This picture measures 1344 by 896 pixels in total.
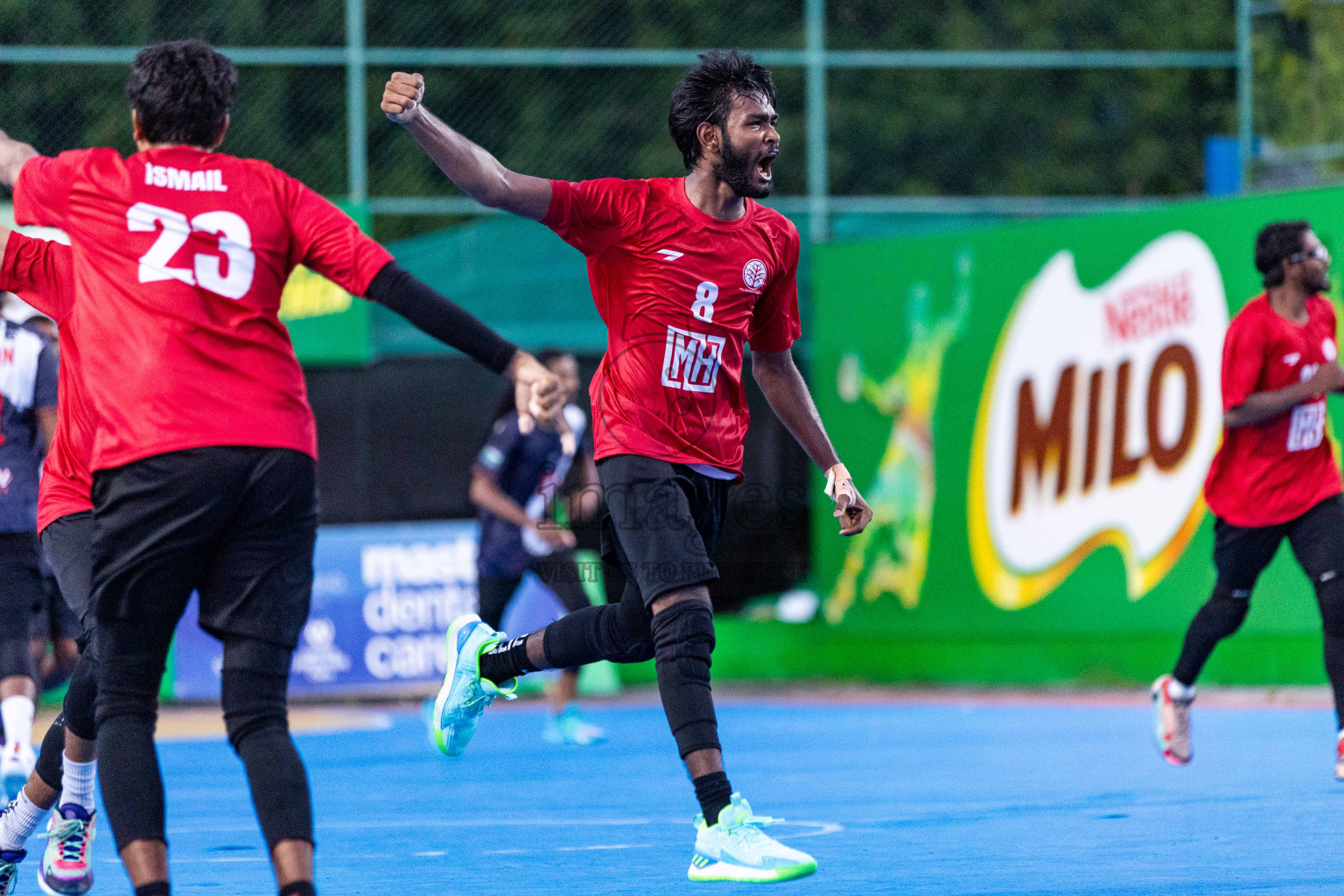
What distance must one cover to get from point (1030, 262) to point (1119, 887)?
9008 millimetres

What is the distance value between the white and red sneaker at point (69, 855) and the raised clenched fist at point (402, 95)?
78.6 inches

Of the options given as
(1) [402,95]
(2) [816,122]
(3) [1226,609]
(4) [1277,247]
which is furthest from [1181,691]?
(2) [816,122]

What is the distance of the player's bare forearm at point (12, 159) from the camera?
4.14m

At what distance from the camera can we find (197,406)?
391 centimetres

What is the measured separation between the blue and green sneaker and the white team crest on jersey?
1.46 metres

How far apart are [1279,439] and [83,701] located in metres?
4.78

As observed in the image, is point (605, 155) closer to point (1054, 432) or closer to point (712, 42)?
point (712, 42)

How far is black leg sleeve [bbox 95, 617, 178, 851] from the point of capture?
3.95m

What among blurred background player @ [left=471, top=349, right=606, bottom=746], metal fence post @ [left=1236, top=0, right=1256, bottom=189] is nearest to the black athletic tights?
blurred background player @ [left=471, top=349, right=606, bottom=746]

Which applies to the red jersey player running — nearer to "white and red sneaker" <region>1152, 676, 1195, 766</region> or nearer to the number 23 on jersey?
"white and red sneaker" <region>1152, 676, 1195, 766</region>

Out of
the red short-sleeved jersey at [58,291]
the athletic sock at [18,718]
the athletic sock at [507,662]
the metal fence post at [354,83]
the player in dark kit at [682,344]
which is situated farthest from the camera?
the metal fence post at [354,83]

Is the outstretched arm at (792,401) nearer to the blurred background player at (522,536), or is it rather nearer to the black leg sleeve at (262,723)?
the black leg sleeve at (262,723)

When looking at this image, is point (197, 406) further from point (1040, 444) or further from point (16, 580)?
point (1040, 444)

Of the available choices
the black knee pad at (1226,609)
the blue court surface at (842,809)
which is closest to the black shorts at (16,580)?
the blue court surface at (842,809)
